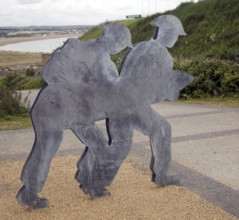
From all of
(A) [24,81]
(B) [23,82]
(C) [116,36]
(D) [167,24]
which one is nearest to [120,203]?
(C) [116,36]

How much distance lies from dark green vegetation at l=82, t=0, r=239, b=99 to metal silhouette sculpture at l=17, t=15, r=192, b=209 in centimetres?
1022

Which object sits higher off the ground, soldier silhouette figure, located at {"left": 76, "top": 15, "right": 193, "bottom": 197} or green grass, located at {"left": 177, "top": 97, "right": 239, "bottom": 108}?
soldier silhouette figure, located at {"left": 76, "top": 15, "right": 193, "bottom": 197}

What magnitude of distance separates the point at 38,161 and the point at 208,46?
1905cm

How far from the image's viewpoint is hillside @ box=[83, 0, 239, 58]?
22.6 metres

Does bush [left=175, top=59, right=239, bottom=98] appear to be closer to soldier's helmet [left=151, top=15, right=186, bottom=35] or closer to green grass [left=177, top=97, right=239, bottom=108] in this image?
green grass [left=177, top=97, right=239, bottom=108]

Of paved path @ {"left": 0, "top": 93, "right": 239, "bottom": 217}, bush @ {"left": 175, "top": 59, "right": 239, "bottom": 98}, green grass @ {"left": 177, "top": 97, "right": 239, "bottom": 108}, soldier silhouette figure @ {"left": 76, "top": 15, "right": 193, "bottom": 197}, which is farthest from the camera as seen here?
bush @ {"left": 175, "top": 59, "right": 239, "bottom": 98}

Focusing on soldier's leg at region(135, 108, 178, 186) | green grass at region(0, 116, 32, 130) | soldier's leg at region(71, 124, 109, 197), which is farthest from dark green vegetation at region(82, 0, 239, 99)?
soldier's leg at region(71, 124, 109, 197)

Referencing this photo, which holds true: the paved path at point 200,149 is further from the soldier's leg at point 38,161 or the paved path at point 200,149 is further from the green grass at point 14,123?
the soldier's leg at point 38,161

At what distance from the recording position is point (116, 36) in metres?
5.94

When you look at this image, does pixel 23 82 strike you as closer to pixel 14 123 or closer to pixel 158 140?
pixel 14 123

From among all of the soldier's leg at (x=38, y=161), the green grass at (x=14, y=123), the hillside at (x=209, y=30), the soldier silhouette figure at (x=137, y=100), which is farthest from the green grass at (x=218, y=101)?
the soldier's leg at (x=38, y=161)

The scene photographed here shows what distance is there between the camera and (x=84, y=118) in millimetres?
5871

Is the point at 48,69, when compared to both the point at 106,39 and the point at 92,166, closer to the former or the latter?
the point at 106,39

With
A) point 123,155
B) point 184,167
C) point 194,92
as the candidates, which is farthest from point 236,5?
point 123,155
